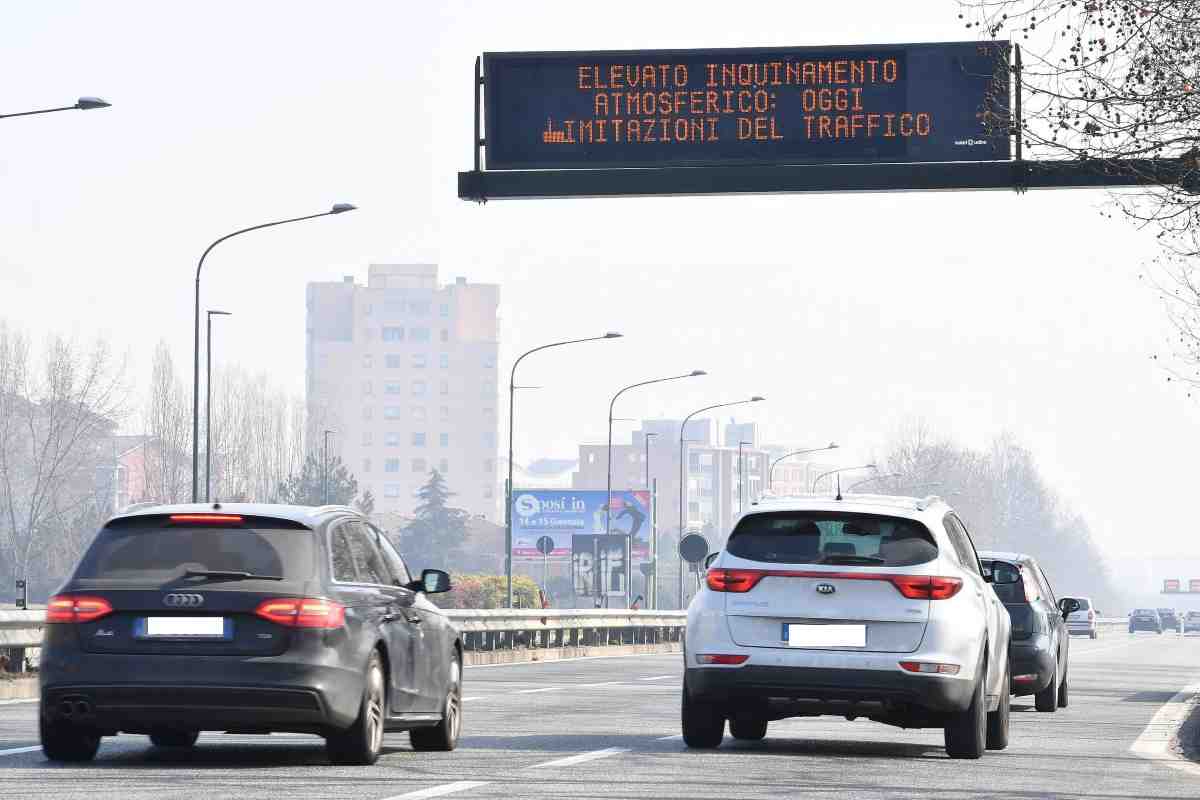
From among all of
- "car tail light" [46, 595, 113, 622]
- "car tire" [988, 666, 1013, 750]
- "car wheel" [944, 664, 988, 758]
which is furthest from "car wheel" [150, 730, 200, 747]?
"car tire" [988, 666, 1013, 750]

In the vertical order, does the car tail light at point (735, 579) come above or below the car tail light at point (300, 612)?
above

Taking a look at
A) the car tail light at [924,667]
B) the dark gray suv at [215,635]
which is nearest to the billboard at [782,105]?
the car tail light at [924,667]

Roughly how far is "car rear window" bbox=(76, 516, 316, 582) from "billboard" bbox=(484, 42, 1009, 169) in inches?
423

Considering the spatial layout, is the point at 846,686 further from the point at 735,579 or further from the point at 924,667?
the point at 735,579

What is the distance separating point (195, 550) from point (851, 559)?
4.05 meters

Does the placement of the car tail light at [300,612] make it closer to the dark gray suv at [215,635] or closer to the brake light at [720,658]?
the dark gray suv at [215,635]

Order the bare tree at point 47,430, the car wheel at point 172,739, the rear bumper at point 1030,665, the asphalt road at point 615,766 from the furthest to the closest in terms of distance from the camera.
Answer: the bare tree at point 47,430
the rear bumper at point 1030,665
the car wheel at point 172,739
the asphalt road at point 615,766

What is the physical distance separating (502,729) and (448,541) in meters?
174

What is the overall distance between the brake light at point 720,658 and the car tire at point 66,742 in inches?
147

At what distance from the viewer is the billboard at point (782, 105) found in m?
22.8

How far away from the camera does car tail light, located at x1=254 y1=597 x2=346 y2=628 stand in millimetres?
12398

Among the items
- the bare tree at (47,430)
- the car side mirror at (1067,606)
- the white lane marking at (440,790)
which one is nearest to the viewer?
the white lane marking at (440,790)

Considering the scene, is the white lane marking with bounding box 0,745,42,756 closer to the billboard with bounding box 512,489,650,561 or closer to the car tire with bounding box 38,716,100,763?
the car tire with bounding box 38,716,100,763

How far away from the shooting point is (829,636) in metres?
14.2
